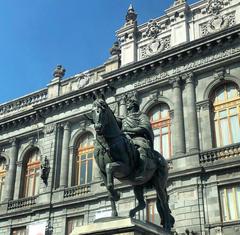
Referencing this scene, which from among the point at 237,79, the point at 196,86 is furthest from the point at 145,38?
the point at 237,79

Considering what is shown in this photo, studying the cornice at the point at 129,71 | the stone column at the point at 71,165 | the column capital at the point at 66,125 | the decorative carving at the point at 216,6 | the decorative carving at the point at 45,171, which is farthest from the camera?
the column capital at the point at 66,125

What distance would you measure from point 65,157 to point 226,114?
35.6ft

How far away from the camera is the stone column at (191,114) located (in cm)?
2378

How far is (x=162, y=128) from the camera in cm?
2591

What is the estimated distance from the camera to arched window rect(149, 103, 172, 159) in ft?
83.0

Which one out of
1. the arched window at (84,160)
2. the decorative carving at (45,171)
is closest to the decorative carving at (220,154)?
the arched window at (84,160)

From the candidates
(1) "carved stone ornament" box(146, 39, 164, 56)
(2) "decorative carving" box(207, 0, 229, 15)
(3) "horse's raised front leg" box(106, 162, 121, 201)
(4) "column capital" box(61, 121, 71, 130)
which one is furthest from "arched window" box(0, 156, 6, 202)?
(3) "horse's raised front leg" box(106, 162, 121, 201)

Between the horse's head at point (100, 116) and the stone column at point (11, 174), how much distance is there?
22.9 metres

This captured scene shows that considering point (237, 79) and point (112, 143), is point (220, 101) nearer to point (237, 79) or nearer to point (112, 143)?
point (237, 79)

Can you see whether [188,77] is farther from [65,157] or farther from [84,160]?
[65,157]

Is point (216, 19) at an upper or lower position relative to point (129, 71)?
upper

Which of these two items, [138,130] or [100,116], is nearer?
[100,116]

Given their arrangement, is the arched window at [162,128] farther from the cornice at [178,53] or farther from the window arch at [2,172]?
the window arch at [2,172]

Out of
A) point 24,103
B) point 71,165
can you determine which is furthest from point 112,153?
point 24,103
